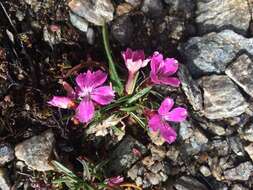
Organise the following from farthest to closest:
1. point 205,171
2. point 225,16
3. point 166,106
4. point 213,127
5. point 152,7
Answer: point 225,16, point 152,7, point 213,127, point 205,171, point 166,106

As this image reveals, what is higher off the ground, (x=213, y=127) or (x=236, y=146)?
(x=213, y=127)

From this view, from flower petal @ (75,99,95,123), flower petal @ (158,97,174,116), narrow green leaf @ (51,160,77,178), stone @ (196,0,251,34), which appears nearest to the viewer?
flower petal @ (75,99,95,123)

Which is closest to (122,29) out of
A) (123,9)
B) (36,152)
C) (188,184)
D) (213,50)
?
(123,9)

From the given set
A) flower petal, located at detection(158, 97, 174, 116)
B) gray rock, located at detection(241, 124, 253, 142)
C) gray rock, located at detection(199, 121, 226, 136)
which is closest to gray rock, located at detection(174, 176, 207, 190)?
gray rock, located at detection(199, 121, 226, 136)

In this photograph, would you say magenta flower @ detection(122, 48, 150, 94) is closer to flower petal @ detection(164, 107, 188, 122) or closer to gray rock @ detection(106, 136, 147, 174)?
flower petal @ detection(164, 107, 188, 122)

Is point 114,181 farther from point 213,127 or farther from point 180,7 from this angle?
point 180,7

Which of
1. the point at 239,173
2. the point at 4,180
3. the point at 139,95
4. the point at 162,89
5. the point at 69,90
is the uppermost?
the point at 69,90
